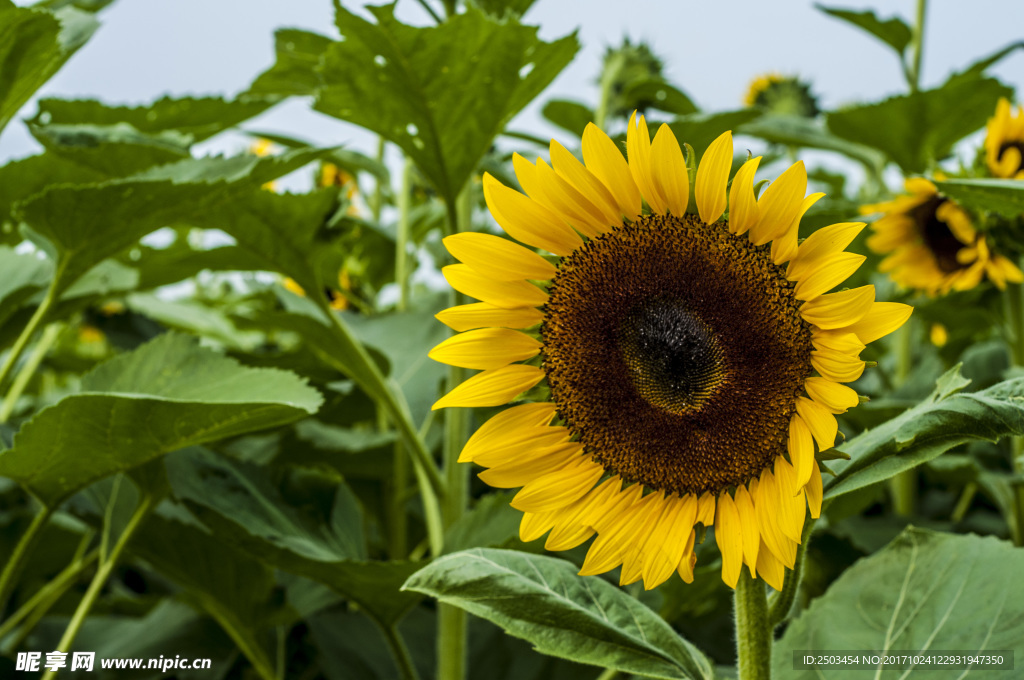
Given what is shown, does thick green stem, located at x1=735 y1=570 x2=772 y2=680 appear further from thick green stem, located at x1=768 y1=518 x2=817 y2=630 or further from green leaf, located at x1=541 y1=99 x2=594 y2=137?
green leaf, located at x1=541 y1=99 x2=594 y2=137

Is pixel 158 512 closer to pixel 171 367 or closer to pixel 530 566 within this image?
pixel 171 367

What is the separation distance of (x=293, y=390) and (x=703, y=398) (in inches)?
15.8

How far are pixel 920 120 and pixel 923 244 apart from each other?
292 millimetres

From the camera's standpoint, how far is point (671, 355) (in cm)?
58

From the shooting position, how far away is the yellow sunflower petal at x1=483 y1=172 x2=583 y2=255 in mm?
572

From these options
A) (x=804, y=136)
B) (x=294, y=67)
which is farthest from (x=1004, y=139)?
(x=294, y=67)

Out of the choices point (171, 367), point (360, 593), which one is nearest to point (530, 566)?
point (360, 593)

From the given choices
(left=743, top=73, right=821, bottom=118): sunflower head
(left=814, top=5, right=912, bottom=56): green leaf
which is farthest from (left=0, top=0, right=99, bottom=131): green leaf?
(left=743, top=73, right=821, bottom=118): sunflower head

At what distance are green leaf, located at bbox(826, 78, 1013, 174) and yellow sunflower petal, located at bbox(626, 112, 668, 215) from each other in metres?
1.06

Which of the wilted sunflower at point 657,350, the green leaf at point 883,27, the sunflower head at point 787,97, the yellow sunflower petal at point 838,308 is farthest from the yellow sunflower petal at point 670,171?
the sunflower head at point 787,97

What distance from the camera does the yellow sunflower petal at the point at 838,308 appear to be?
49 centimetres

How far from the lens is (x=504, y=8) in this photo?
3.46ft

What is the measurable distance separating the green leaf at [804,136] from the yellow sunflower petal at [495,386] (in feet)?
3.20

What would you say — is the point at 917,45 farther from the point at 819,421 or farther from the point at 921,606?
the point at 819,421
